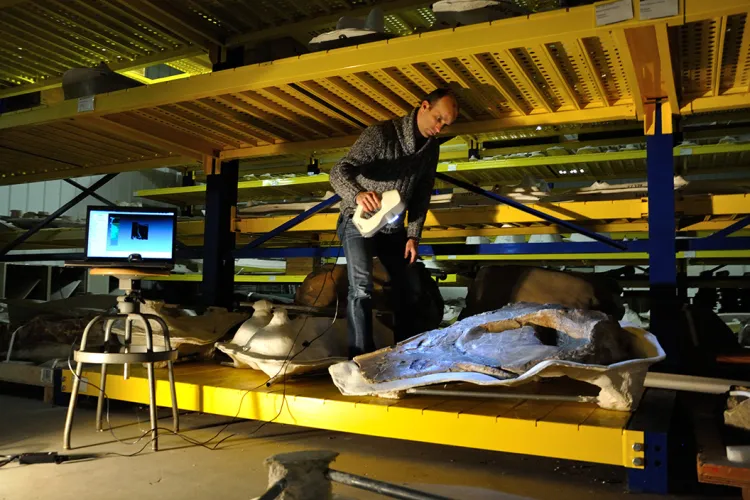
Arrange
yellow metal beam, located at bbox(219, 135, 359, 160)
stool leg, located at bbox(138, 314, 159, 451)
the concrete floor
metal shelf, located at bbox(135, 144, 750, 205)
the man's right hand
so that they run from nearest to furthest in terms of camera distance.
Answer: the concrete floor
stool leg, located at bbox(138, 314, 159, 451)
the man's right hand
yellow metal beam, located at bbox(219, 135, 359, 160)
metal shelf, located at bbox(135, 144, 750, 205)

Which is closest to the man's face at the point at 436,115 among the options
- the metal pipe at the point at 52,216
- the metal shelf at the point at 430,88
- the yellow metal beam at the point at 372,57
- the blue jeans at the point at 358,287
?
the metal shelf at the point at 430,88

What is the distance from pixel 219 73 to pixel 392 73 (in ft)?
2.85

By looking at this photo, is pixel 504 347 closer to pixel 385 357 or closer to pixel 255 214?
pixel 385 357

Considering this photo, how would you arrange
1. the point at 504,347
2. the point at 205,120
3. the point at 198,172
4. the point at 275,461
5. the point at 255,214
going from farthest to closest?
the point at 198,172 → the point at 255,214 → the point at 205,120 → the point at 504,347 → the point at 275,461

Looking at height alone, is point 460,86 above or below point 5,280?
above

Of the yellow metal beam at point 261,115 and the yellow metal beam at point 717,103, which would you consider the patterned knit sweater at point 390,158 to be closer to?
the yellow metal beam at point 261,115

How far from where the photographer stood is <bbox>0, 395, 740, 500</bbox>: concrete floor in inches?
90.5

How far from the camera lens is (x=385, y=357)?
8.66 ft

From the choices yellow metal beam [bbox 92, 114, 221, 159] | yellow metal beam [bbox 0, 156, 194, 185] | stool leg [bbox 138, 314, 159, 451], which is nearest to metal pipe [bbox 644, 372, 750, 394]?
stool leg [bbox 138, 314, 159, 451]

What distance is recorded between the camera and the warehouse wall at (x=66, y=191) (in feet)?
26.2

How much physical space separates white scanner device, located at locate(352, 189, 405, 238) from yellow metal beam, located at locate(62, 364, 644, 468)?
754 millimetres

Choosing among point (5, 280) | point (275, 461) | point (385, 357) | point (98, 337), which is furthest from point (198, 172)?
point (275, 461)

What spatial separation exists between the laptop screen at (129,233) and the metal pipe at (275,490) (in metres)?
1.87

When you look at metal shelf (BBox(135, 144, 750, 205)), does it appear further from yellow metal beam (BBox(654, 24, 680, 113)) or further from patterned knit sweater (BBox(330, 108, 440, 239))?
patterned knit sweater (BBox(330, 108, 440, 239))
